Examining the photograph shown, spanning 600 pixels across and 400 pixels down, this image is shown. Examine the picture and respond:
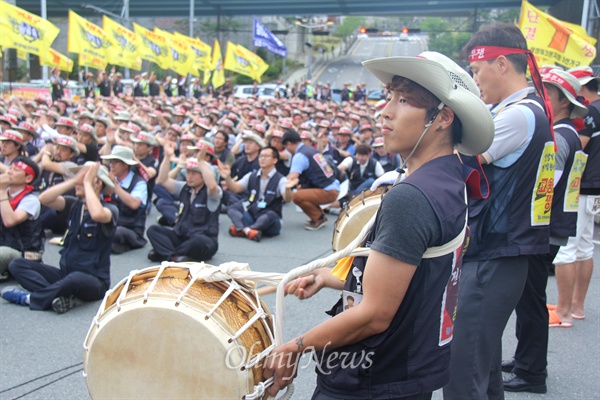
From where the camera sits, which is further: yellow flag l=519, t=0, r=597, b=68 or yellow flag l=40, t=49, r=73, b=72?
yellow flag l=40, t=49, r=73, b=72

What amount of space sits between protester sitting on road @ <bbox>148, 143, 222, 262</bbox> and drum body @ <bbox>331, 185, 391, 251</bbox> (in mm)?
4113

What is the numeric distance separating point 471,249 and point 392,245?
3.87 ft

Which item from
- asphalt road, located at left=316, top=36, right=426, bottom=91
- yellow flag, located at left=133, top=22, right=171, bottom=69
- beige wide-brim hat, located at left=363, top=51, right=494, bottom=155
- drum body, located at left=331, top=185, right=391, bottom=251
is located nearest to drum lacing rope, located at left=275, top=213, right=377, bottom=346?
beige wide-brim hat, located at left=363, top=51, right=494, bottom=155

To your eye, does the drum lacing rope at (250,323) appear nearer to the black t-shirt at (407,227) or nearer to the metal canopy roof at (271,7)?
the black t-shirt at (407,227)

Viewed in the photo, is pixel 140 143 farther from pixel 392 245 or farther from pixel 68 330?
pixel 392 245

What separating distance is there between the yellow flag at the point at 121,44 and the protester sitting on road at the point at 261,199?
1095 centimetres

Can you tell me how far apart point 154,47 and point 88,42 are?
293 centimetres

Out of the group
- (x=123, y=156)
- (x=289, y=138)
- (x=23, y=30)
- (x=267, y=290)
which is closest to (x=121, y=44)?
(x=23, y=30)

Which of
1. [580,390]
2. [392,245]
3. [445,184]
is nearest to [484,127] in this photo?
[445,184]

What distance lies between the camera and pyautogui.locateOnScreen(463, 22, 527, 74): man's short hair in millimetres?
2951

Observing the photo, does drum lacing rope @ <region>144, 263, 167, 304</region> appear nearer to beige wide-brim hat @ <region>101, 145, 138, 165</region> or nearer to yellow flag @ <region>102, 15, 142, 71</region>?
beige wide-brim hat @ <region>101, 145, 138, 165</region>

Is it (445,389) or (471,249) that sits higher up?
(471,249)

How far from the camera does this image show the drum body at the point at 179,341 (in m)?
2.14

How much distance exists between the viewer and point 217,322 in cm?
217
